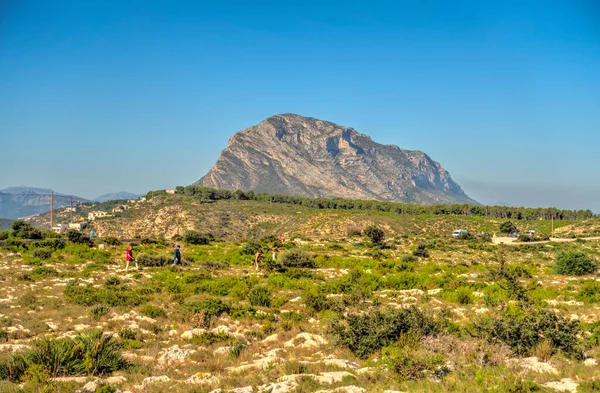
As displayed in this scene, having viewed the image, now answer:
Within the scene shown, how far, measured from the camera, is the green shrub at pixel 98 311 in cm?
1385

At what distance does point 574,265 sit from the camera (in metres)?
24.4

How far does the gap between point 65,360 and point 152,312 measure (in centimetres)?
531

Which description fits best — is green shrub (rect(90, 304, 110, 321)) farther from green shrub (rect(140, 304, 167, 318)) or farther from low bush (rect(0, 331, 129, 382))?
low bush (rect(0, 331, 129, 382))

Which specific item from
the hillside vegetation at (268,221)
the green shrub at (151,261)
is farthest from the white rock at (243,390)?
the hillside vegetation at (268,221)

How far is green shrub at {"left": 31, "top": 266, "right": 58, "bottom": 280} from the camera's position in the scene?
2018cm

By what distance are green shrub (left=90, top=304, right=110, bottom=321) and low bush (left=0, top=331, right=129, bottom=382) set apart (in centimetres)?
393

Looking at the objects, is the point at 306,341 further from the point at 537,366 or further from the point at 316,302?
the point at 537,366

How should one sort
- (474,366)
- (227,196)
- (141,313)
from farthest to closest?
1. (227,196)
2. (141,313)
3. (474,366)

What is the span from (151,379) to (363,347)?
16.6 ft

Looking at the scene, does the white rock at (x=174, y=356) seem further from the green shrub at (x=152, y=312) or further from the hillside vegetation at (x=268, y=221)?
the hillside vegetation at (x=268, y=221)

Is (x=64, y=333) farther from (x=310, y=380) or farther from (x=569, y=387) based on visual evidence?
(x=569, y=387)

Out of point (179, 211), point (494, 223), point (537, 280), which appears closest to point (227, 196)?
point (179, 211)

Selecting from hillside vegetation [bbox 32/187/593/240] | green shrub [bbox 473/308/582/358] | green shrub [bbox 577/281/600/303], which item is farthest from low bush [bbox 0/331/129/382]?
hillside vegetation [bbox 32/187/593/240]

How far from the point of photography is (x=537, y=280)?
2155 centimetres
